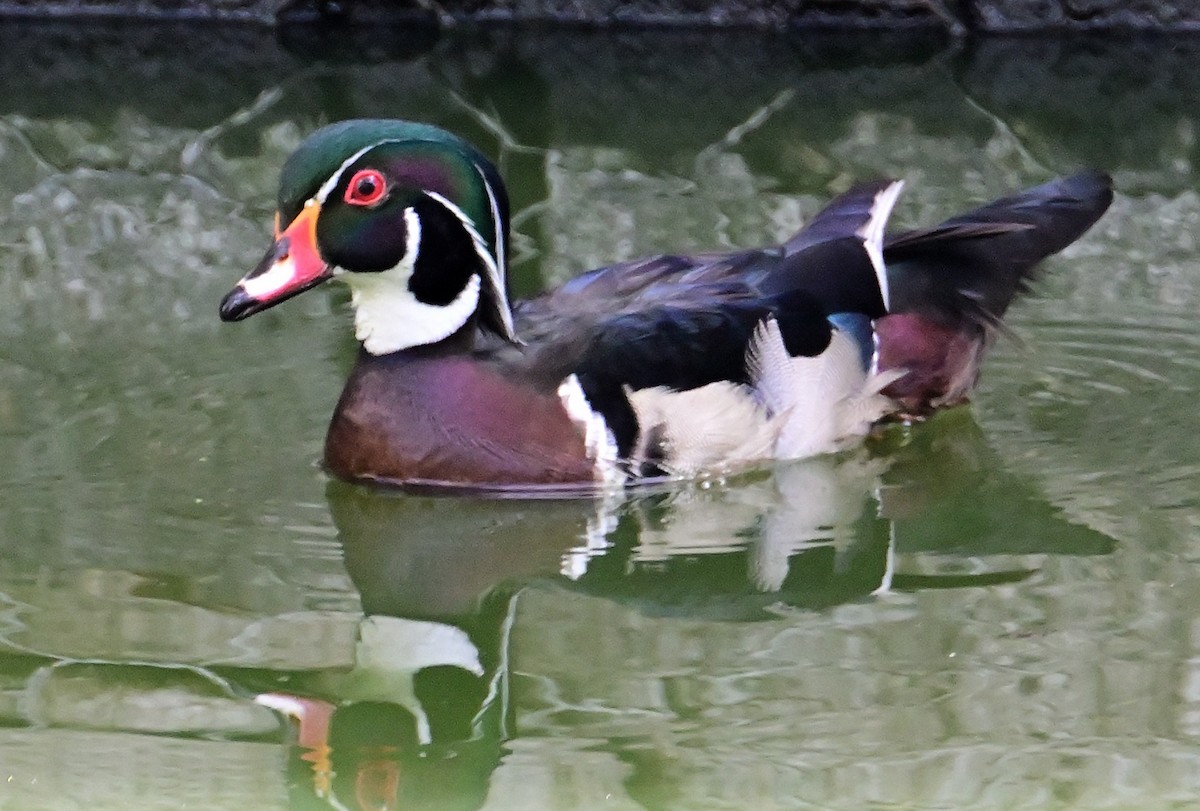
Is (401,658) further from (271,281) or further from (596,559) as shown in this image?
(271,281)

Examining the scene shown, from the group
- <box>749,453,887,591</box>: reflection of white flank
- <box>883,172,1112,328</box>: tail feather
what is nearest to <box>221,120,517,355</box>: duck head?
<box>749,453,887,591</box>: reflection of white flank

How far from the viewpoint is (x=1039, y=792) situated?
2.79 meters

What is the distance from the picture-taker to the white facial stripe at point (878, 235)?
4.26 m

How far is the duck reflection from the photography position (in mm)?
3096

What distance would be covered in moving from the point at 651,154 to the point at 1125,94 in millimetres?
1631

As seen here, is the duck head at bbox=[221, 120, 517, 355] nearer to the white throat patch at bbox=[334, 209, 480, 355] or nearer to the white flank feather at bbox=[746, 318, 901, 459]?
the white throat patch at bbox=[334, 209, 480, 355]

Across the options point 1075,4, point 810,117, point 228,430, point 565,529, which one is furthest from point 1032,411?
point 1075,4

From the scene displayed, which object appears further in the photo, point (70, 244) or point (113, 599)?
point (70, 244)

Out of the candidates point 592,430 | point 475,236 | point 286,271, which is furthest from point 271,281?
point 592,430

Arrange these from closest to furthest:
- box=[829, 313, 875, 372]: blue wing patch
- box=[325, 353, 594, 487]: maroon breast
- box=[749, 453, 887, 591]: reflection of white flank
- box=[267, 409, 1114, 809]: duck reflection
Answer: box=[267, 409, 1114, 809]: duck reflection → box=[749, 453, 887, 591]: reflection of white flank → box=[325, 353, 594, 487]: maroon breast → box=[829, 313, 875, 372]: blue wing patch

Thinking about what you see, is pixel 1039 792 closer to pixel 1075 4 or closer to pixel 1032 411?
pixel 1032 411

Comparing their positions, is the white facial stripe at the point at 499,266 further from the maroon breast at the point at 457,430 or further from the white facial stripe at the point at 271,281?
the white facial stripe at the point at 271,281

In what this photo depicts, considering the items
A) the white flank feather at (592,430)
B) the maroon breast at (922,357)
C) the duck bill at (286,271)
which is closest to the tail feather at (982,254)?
the maroon breast at (922,357)

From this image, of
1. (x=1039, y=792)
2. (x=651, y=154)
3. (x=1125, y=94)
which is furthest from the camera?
(x=1125, y=94)
